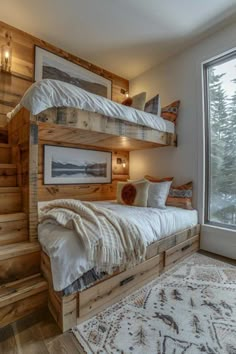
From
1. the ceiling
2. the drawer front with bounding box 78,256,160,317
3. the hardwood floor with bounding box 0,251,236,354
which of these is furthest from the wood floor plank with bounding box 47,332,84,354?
the ceiling

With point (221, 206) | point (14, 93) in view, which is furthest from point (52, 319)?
point (14, 93)

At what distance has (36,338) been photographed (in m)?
1.19

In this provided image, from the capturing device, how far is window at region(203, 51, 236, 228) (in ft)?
7.99

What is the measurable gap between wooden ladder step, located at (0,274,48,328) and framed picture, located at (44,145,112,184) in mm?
1448

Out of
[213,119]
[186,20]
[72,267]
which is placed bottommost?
[72,267]

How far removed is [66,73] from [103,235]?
2.59 metres

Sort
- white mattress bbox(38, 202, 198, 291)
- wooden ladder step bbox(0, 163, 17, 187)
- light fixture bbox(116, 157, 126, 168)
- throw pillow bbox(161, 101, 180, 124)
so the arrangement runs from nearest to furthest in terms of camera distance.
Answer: white mattress bbox(38, 202, 198, 291) < wooden ladder step bbox(0, 163, 17, 187) < throw pillow bbox(161, 101, 180, 124) < light fixture bbox(116, 157, 126, 168)

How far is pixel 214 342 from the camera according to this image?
116 cm

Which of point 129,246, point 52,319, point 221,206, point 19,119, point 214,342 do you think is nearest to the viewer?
point 214,342

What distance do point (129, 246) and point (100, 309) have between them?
1.63 ft

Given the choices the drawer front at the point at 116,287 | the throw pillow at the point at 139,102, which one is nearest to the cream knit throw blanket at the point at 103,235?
the drawer front at the point at 116,287

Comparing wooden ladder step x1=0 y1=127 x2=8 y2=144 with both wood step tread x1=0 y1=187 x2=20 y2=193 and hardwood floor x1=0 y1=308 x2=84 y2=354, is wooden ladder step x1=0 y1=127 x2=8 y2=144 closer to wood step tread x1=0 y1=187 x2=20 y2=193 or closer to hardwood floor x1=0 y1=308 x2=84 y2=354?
wood step tread x1=0 y1=187 x2=20 y2=193

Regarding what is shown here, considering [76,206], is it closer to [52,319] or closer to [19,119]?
[52,319]

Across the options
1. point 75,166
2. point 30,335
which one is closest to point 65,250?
point 30,335
